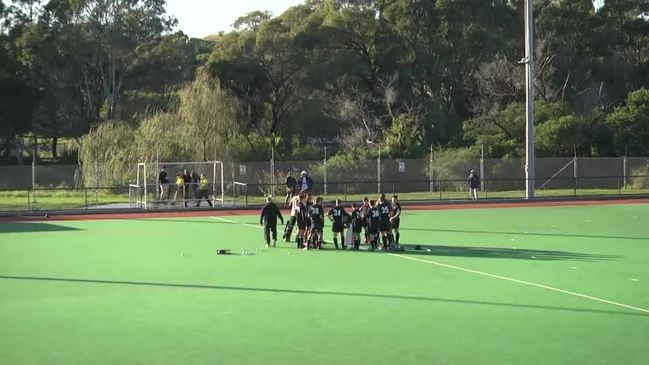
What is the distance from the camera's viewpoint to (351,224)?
2016 centimetres

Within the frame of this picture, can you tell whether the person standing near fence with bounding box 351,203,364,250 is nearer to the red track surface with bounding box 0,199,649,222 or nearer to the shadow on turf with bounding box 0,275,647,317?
the shadow on turf with bounding box 0,275,647,317

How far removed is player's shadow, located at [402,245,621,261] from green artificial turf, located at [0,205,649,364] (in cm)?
5

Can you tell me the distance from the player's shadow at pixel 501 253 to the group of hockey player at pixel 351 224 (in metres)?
0.71

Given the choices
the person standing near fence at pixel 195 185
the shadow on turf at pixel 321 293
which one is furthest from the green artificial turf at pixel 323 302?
the person standing near fence at pixel 195 185

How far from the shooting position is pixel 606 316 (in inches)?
443

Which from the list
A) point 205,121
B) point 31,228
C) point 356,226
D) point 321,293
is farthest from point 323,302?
point 205,121

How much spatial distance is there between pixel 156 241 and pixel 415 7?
168 feet

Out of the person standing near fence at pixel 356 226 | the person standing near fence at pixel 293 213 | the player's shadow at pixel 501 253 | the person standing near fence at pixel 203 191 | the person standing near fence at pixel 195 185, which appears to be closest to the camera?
the player's shadow at pixel 501 253

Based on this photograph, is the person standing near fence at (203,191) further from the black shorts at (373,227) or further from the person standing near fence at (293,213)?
the black shorts at (373,227)

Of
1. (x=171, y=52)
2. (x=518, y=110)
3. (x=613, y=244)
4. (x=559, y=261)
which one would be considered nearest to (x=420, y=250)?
(x=559, y=261)

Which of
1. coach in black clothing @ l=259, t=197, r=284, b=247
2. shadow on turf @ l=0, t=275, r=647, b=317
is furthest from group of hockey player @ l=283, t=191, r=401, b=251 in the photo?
shadow on turf @ l=0, t=275, r=647, b=317

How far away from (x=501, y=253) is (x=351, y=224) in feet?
12.6

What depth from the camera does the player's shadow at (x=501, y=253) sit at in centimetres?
1769

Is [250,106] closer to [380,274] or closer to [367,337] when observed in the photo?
[380,274]
